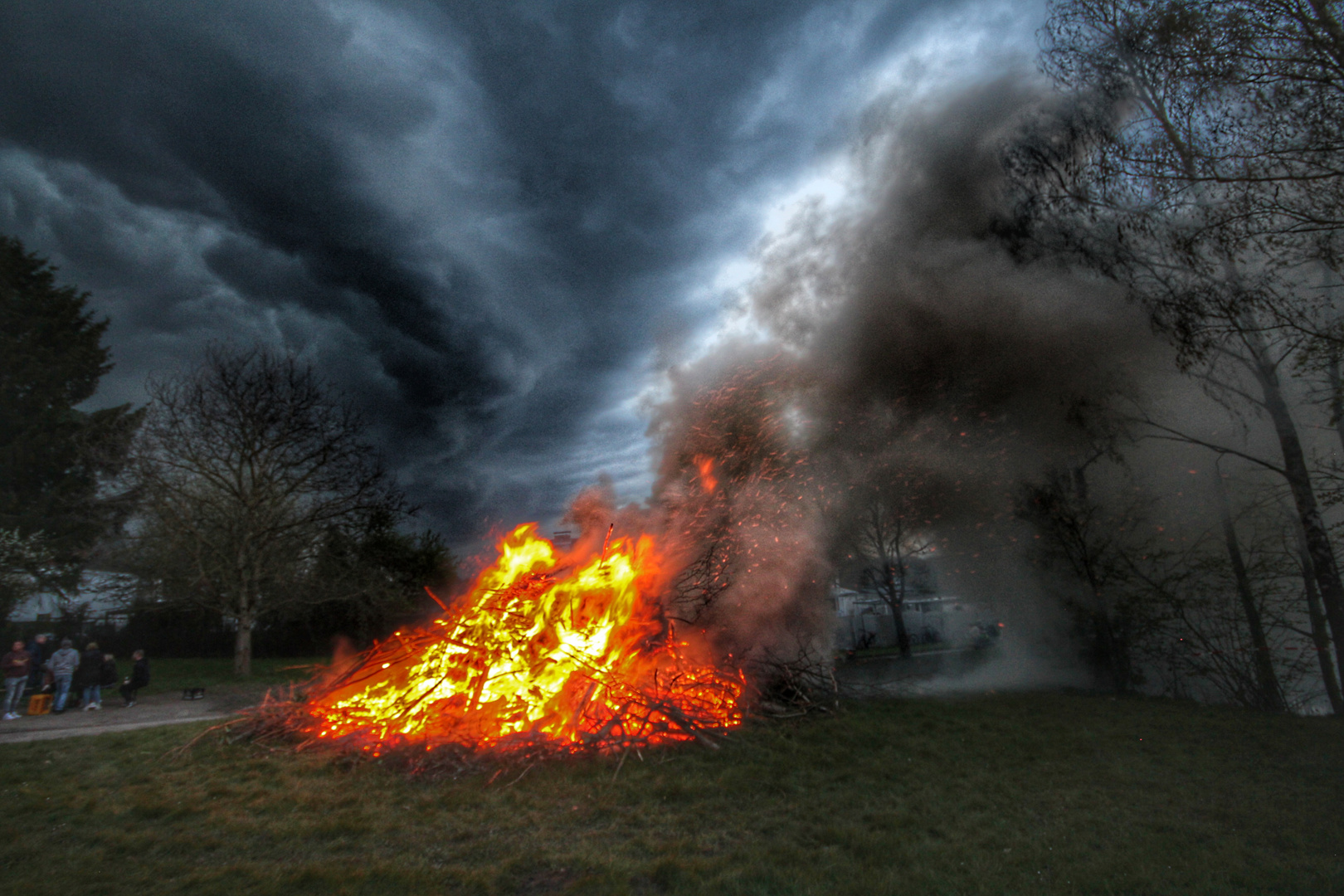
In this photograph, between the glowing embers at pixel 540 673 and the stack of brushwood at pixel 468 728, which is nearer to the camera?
the stack of brushwood at pixel 468 728

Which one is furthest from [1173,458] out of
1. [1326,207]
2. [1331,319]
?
[1326,207]

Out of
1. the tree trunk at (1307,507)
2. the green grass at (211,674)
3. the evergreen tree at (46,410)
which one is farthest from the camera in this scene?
the evergreen tree at (46,410)

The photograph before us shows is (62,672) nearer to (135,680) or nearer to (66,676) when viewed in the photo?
(66,676)

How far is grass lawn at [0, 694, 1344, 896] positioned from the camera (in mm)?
3752

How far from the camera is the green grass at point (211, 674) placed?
15.5 m

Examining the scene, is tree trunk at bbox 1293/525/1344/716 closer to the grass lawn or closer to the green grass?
the grass lawn

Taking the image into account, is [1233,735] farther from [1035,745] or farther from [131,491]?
[131,491]

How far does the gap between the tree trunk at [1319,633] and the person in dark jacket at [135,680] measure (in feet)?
70.6

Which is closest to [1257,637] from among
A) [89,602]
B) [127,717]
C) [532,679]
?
[532,679]

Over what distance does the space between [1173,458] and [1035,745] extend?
725cm

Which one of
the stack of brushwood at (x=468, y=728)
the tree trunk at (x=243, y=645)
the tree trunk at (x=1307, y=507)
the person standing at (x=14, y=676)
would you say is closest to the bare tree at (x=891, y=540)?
the tree trunk at (x=1307, y=507)

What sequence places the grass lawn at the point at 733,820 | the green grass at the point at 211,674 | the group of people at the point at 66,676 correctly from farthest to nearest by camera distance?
the green grass at the point at 211,674 → the group of people at the point at 66,676 → the grass lawn at the point at 733,820

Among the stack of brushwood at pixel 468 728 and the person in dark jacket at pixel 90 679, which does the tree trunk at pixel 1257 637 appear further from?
the person in dark jacket at pixel 90 679

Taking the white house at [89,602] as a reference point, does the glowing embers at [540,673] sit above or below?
below
